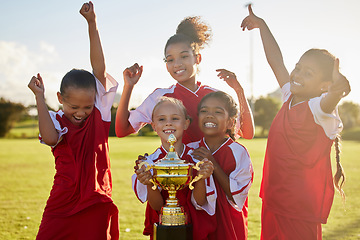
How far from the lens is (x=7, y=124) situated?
45.4m

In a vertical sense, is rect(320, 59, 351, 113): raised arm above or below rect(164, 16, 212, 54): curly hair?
below

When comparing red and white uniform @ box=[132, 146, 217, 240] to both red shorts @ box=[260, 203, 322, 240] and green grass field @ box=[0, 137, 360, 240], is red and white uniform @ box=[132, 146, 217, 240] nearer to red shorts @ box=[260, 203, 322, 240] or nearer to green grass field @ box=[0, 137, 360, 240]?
red shorts @ box=[260, 203, 322, 240]

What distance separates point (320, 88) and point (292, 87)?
19 cm

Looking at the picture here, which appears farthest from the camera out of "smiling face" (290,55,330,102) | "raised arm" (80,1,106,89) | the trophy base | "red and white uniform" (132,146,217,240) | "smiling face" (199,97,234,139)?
"raised arm" (80,1,106,89)

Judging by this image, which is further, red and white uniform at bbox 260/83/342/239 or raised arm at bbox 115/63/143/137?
raised arm at bbox 115/63/143/137

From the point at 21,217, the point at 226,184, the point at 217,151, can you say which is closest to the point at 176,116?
the point at 217,151

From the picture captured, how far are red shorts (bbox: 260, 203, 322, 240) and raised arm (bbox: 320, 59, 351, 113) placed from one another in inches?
32.3

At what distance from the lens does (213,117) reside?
2.81 metres

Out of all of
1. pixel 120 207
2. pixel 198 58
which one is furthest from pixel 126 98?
pixel 120 207

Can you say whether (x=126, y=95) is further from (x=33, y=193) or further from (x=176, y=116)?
(x=33, y=193)

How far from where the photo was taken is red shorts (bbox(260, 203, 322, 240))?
2666 mm

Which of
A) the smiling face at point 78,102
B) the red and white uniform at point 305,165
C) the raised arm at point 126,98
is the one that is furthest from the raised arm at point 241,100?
the smiling face at point 78,102

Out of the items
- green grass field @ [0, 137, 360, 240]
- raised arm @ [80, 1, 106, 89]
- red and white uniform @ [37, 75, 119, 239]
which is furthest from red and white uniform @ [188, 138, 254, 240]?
raised arm @ [80, 1, 106, 89]

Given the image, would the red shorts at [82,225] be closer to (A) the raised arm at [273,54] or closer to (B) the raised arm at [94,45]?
(B) the raised arm at [94,45]
